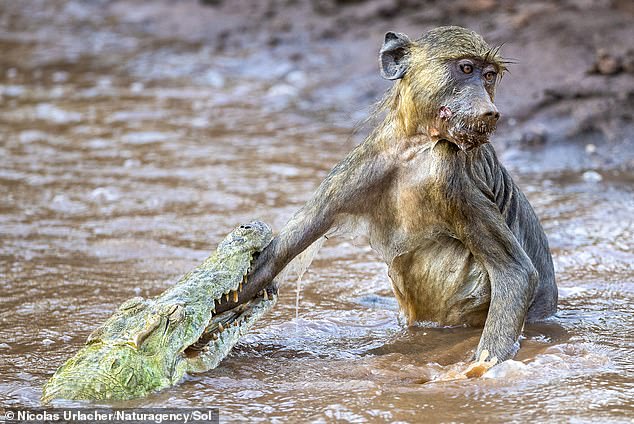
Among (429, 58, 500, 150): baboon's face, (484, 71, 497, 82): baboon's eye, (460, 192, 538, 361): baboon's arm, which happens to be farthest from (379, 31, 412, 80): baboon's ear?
(460, 192, 538, 361): baboon's arm

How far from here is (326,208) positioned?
4.95 m

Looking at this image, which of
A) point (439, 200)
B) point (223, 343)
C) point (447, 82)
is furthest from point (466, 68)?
point (223, 343)

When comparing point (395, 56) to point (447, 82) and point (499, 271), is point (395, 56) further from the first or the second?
point (499, 271)

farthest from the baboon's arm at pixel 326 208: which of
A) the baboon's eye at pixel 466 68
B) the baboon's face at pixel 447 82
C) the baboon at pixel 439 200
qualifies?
the baboon's eye at pixel 466 68

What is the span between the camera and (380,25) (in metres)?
12.3

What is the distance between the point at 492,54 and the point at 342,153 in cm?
458

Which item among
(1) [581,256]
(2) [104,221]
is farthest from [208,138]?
(1) [581,256]

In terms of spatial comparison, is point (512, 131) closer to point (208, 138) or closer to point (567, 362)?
point (208, 138)

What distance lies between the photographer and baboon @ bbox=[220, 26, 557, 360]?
4.58m

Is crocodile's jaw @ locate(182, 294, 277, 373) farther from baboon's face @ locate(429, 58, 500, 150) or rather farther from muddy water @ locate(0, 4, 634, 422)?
baboon's face @ locate(429, 58, 500, 150)

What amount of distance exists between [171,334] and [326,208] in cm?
98

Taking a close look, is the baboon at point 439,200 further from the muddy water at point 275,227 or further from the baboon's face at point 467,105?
the muddy water at point 275,227

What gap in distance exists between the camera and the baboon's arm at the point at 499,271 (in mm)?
4711

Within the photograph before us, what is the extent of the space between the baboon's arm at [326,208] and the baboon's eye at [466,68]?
59 centimetres
